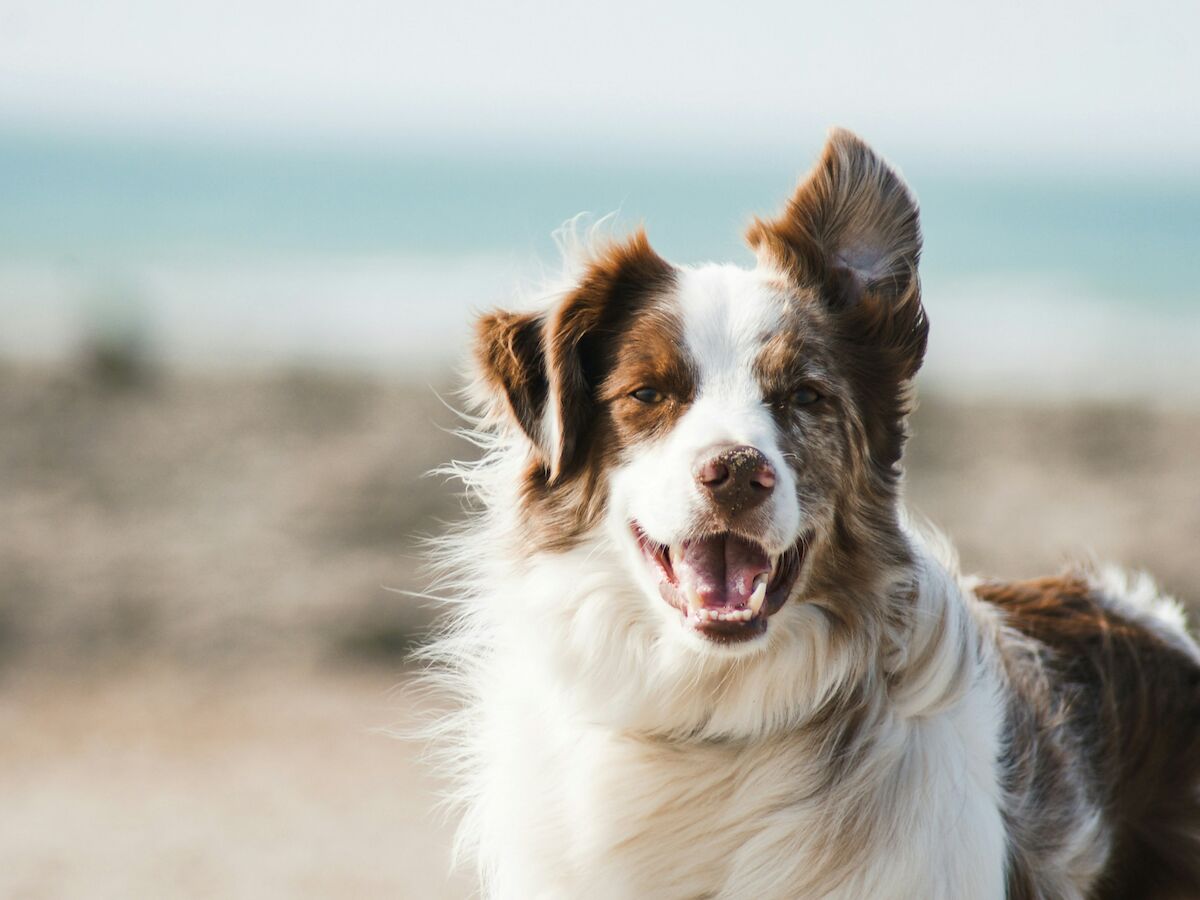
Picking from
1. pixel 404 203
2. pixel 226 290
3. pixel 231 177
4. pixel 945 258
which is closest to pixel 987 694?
pixel 226 290

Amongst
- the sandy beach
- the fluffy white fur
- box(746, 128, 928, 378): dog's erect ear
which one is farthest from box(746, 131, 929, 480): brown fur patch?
the sandy beach

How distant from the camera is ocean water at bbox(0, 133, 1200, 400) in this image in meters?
22.0

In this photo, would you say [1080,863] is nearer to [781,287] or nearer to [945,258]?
[781,287]

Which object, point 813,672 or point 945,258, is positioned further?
point 945,258

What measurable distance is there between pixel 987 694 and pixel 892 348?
97 centimetres

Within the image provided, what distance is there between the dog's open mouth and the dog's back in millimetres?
890


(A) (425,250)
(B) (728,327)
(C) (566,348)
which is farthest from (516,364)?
(A) (425,250)

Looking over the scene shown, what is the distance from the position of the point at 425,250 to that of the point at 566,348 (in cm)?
3405

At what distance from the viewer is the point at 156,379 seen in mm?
13461

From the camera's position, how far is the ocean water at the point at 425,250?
72.2ft

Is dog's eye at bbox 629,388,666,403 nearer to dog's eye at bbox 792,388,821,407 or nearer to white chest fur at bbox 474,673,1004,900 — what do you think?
dog's eye at bbox 792,388,821,407

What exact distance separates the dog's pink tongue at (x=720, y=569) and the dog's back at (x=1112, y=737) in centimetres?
96

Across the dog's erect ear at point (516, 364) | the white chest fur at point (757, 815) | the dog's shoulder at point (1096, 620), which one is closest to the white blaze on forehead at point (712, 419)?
the dog's erect ear at point (516, 364)

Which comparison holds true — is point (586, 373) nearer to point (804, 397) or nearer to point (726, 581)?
point (804, 397)
